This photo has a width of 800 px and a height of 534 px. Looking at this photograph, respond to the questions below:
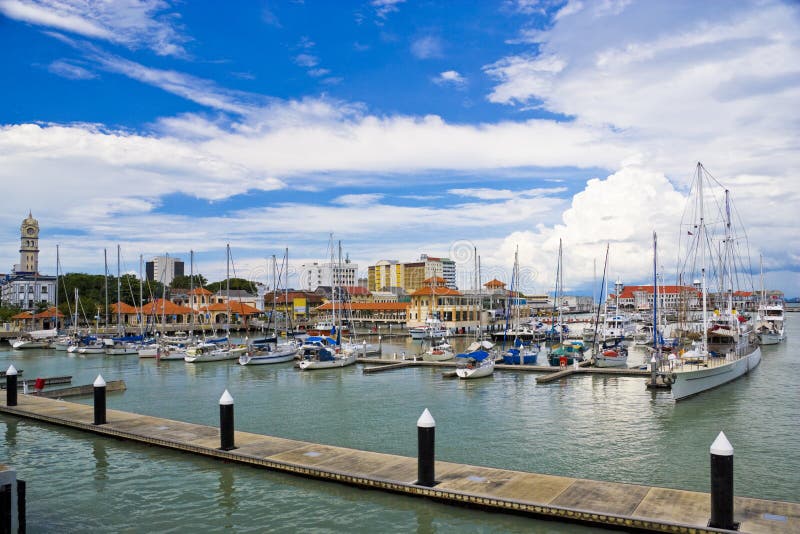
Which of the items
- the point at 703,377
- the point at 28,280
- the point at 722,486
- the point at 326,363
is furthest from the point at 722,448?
the point at 28,280

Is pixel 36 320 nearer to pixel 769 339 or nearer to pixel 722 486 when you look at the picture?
pixel 769 339

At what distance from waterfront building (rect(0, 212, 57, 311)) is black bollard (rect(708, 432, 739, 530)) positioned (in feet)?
575

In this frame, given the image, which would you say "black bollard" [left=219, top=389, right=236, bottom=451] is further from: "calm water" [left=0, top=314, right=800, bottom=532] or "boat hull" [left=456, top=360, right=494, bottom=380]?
"boat hull" [left=456, top=360, right=494, bottom=380]

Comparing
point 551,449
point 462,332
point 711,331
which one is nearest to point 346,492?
point 551,449

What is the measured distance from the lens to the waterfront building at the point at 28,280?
531 feet

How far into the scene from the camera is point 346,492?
17.3 meters

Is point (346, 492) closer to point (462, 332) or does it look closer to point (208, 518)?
point (208, 518)

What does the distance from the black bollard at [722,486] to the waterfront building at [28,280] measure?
175275 mm

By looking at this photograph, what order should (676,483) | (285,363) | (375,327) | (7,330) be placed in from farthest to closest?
(375,327) < (7,330) < (285,363) < (676,483)

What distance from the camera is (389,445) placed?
2366cm

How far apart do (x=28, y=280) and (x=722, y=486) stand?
185 meters

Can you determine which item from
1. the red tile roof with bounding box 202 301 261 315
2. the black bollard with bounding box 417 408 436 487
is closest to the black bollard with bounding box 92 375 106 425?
the black bollard with bounding box 417 408 436 487

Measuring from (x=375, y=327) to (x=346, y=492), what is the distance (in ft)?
365

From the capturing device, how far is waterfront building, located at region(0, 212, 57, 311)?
162 metres
